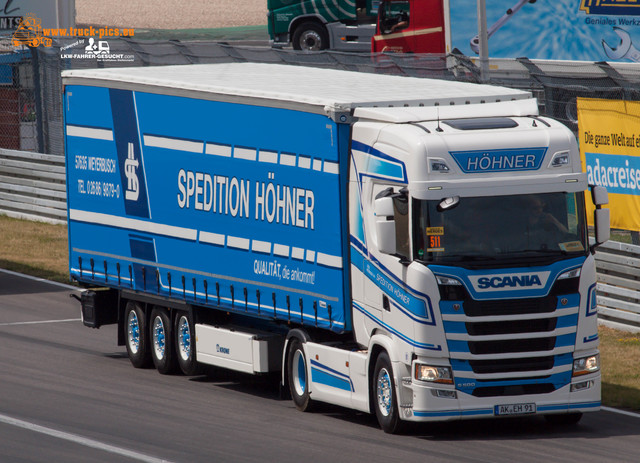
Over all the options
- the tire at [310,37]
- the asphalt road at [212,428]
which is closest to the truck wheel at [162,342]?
the asphalt road at [212,428]

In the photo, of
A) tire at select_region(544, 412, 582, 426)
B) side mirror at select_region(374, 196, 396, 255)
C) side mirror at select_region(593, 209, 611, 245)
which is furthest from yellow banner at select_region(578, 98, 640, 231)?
side mirror at select_region(374, 196, 396, 255)

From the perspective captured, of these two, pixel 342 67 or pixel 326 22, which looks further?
pixel 326 22

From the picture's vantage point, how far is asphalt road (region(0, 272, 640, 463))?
1205 cm

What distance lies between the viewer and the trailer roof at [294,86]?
543 inches

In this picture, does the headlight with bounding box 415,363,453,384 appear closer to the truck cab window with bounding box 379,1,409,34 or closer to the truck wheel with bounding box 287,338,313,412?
the truck wheel with bounding box 287,338,313,412

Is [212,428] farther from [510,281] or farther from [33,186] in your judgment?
[33,186]

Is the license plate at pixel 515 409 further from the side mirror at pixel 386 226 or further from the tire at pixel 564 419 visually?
the side mirror at pixel 386 226

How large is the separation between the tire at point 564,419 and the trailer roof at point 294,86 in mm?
3431

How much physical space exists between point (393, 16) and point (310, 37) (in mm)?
7890

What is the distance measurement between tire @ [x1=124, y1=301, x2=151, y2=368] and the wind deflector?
19.9ft

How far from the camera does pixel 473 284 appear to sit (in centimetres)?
1251

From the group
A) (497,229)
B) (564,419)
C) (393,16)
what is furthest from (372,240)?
(393,16)

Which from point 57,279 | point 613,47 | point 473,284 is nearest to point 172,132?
point 473,284

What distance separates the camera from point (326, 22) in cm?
4350
